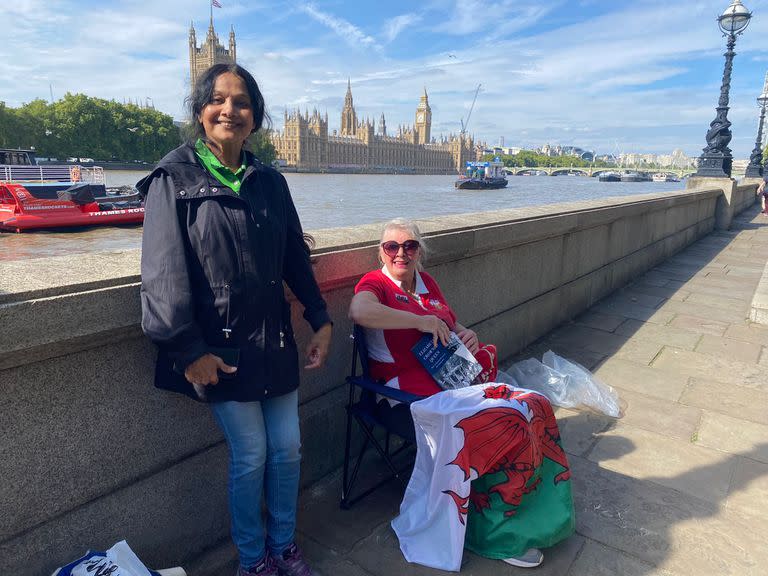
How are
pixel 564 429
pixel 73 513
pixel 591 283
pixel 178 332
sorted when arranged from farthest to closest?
pixel 591 283 < pixel 564 429 < pixel 73 513 < pixel 178 332

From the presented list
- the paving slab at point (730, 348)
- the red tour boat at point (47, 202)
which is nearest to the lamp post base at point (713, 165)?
the paving slab at point (730, 348)

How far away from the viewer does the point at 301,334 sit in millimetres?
2680

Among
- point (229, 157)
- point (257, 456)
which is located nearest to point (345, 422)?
point (257, 456)

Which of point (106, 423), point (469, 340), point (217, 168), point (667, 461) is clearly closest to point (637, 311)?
point (667, 461)

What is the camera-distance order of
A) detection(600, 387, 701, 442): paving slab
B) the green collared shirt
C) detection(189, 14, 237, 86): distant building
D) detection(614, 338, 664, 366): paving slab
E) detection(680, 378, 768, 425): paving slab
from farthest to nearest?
1. detection(189, 14, 237, 86): distant building
2. detection(614, 338, 664, 366): paving slab
3. detection(680, 378, 768, 425): paving slab
4. detection(600, 387, 701, 442): paving slab
5. the green collared shirt

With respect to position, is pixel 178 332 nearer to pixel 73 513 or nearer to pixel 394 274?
pixel 73 513

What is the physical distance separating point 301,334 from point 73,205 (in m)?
34.7

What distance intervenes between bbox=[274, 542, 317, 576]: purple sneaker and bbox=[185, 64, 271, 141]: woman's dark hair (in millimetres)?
1570

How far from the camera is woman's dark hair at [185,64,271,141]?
6.42 ft

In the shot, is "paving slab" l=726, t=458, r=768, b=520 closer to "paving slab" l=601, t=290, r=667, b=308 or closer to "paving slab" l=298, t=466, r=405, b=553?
"paving slab" l=298, t=466, r=405, b=553

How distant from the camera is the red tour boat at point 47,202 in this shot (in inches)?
1232

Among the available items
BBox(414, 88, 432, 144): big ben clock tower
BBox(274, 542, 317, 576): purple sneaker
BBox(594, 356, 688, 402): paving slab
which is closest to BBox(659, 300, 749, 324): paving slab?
BBox(594, 356, 688, 402): paving slab

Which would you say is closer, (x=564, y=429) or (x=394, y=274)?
(x=394, y=274)

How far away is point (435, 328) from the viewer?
254 centimetres
